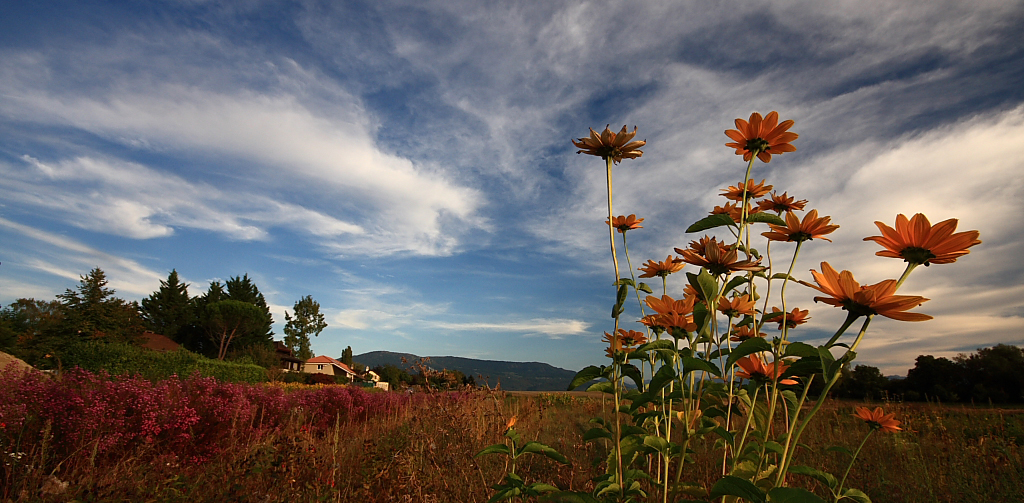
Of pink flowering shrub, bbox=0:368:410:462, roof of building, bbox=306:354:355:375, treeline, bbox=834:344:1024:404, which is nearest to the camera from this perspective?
pink flowering shrub, bbox=0:368:410:462

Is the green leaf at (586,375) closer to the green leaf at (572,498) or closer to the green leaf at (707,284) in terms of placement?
the green leaf at (572,498)

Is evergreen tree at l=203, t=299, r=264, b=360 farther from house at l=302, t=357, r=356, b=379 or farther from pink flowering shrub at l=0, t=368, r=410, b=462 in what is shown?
pink flowering shrub at l=0, t=368, r=410, b=462

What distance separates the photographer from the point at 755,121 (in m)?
1.29

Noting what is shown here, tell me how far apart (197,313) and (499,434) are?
38494 mm

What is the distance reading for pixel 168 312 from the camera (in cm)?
3419

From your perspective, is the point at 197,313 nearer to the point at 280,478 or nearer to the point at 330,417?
the point at 330,417

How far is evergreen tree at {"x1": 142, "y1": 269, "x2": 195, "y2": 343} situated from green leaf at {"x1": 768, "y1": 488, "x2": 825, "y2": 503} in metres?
40.8

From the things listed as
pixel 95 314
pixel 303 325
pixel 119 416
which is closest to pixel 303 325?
pixel 303 325

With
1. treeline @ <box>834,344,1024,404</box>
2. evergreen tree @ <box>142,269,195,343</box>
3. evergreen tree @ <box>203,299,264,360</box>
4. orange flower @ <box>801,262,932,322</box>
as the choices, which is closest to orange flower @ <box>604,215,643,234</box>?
orange flower @ <box>801,262,932,322</box>

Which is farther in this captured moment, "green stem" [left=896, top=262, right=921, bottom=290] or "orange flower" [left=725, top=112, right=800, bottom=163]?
"orange flower" [left=725, top=112, right=800, bottom=163]

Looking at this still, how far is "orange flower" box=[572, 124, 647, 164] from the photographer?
135 centimetres

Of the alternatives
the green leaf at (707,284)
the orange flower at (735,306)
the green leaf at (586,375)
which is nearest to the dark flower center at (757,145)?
the orange flower at (735,306)

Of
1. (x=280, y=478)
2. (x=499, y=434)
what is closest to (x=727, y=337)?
(x=280, y=478)

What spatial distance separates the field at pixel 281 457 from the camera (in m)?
2.45
